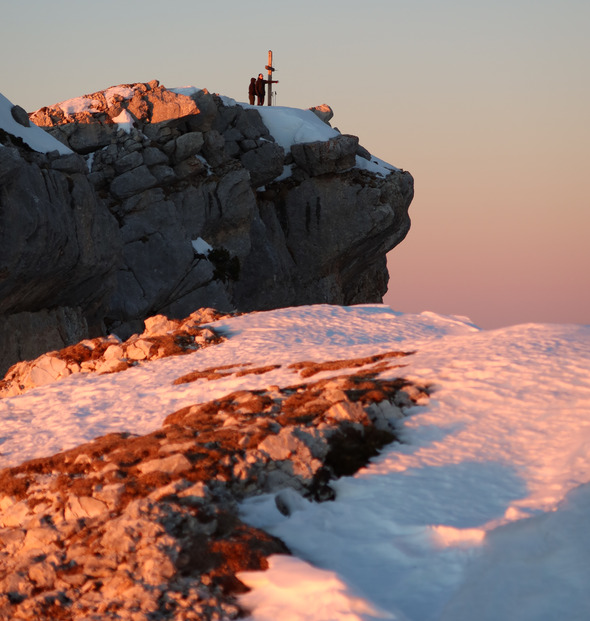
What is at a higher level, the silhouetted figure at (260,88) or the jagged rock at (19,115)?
the silhouetted figure at (260,88)

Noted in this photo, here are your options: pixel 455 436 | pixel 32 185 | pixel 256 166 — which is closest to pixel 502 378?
pixel 455 436

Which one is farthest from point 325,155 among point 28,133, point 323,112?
point 28,133

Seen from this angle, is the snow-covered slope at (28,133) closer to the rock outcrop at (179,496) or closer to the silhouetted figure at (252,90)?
the silhouetted figure at (252,90)

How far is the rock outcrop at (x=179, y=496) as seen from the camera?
10273 millimetres

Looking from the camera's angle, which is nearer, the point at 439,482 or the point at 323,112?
the point at 439,482

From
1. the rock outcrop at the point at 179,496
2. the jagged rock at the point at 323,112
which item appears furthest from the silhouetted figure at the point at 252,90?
the rock outcrop at the point at 179,496

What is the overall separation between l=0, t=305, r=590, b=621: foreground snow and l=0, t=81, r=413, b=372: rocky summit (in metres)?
16.9

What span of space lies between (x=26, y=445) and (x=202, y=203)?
37066mm

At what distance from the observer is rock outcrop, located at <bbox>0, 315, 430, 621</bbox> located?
10.3 m

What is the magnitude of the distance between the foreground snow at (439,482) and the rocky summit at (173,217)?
16.9 metres

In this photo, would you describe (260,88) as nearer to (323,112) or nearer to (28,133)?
(323,112)

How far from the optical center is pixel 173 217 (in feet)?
166

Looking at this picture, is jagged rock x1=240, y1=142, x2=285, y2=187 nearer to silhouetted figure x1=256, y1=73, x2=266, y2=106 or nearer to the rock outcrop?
silhouetted figure x1=256, y1=73, x2=266, y2=106

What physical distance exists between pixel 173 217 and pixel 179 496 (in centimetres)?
4000
